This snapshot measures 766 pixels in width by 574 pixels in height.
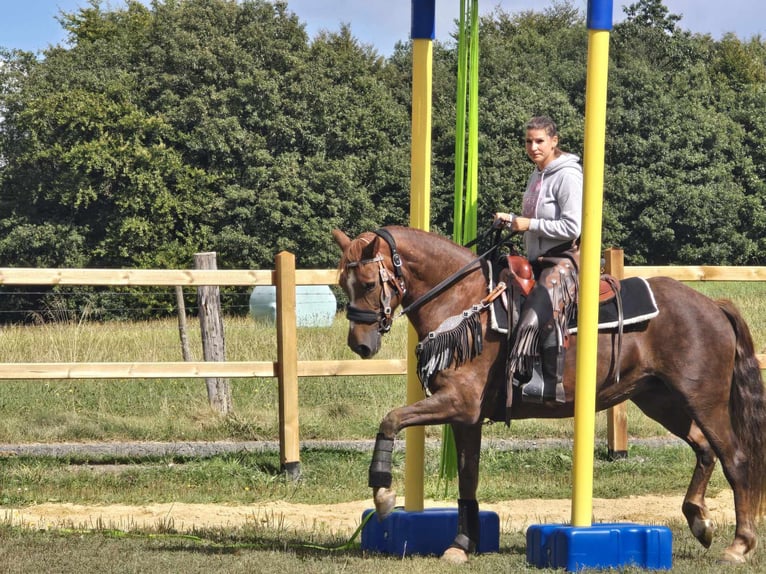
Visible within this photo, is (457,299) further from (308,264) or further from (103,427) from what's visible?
(308,264)

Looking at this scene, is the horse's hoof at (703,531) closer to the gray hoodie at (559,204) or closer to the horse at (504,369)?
the horse at (504,369)

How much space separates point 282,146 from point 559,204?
2586cm

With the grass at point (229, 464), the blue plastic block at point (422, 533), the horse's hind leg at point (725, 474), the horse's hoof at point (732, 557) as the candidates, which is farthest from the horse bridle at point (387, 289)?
the horse's hoof at point (732, 557)

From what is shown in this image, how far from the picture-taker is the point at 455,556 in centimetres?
596

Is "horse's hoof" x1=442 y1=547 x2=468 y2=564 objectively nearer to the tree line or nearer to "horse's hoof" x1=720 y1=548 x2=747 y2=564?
"horse's hoof" x1=720 y1=548 x2=747 y2=564

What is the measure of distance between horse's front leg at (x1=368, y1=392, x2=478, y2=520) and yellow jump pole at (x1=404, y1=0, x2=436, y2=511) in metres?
0.52

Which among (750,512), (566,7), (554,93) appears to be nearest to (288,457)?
(750,512)

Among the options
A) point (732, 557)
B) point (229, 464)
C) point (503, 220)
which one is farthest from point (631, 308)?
point (229, 464)

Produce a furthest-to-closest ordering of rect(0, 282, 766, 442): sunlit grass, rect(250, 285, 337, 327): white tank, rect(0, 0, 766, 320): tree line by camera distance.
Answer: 1. rect(0, 0, 766, 320): tree line
2. rect(250, 285, 337, 327): white tank
3. rect(0, 282, 766, 442): sunlit grass

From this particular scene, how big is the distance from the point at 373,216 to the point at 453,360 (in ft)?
83.7

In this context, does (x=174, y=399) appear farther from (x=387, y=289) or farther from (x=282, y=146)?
(x=282, y=146)

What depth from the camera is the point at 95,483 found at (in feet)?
28.8

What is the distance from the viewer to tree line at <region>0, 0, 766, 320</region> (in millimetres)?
28812

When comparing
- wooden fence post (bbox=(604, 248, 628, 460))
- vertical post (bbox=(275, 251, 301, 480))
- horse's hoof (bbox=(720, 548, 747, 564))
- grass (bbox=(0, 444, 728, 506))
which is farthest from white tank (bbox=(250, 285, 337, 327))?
horse's hoof (bbox=(720, 548, 747, 564))
